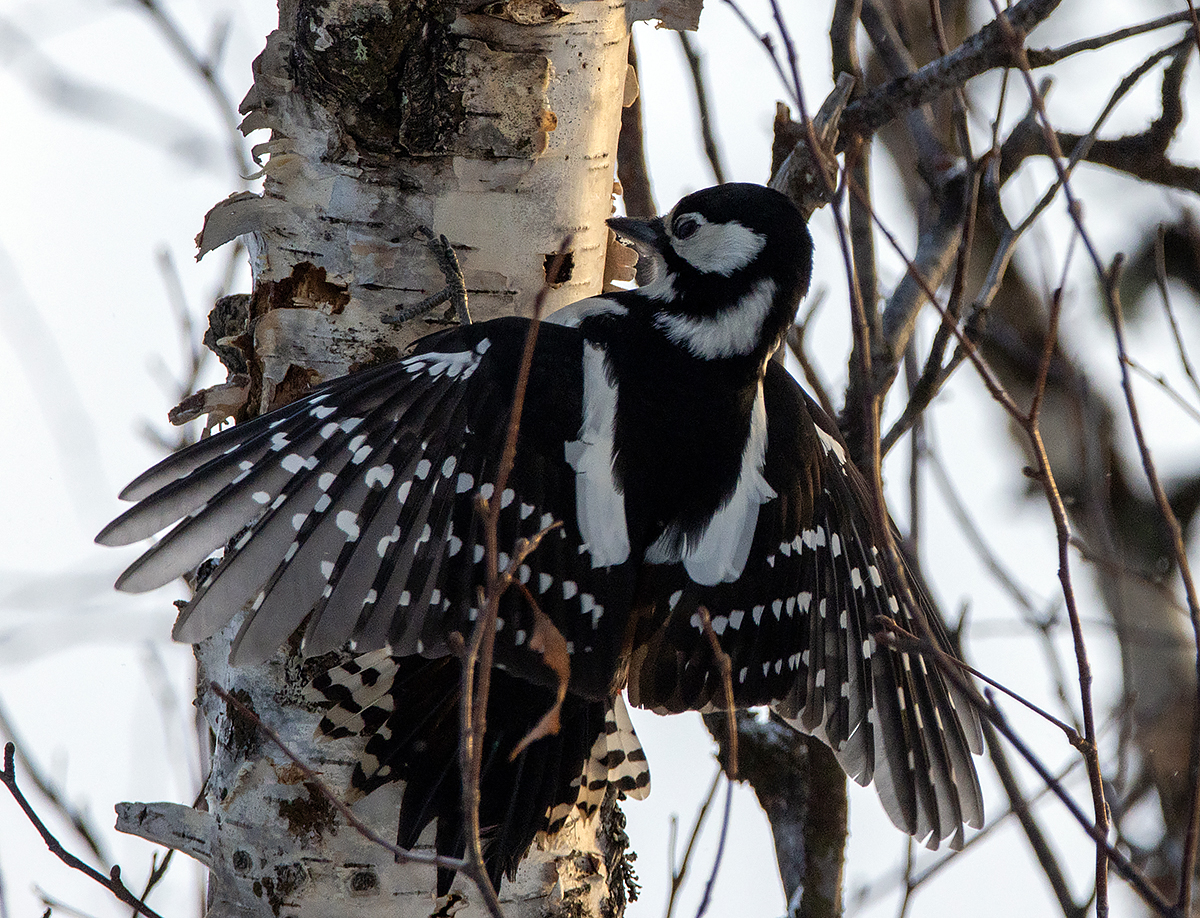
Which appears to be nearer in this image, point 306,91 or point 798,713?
point 306,91

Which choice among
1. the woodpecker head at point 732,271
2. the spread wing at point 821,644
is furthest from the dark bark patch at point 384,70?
the spread wing at point 821,644

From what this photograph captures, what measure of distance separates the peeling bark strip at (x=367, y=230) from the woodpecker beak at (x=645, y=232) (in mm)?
218

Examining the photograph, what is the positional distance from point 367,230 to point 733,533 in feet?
2.43

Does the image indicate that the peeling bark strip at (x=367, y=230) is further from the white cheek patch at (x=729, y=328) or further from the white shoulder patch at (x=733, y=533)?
the white shoulder patch at (x=733, y=533)

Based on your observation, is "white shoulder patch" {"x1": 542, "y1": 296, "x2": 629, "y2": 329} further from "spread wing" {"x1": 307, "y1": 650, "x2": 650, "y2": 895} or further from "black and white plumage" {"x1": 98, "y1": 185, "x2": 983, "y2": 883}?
"spread wing" {"x1": 307, "y1": 650, "x2": 650, "y2": 895}

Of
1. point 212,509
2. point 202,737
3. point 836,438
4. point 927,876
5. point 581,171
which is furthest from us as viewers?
point 202,737

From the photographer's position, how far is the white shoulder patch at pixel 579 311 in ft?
5.99

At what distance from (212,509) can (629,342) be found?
0.71 metres

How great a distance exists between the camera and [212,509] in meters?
1.48

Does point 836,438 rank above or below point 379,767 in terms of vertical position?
above

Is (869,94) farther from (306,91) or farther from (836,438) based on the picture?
(306,91)

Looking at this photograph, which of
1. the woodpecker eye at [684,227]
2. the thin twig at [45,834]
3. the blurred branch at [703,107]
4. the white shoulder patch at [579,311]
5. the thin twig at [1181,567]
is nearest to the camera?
the thin twig at [1181,567]

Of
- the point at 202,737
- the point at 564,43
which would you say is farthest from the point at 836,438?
the point at 202,737

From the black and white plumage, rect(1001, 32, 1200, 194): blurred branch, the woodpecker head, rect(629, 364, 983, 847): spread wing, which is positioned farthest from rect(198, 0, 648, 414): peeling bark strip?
rect(1001, 32, 1200, 194): blurred branch
